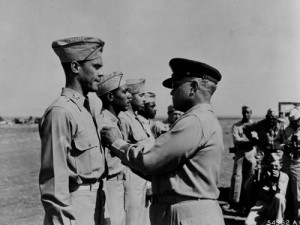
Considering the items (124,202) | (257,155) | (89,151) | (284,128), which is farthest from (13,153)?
(89,151)

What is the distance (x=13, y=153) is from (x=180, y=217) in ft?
62.6

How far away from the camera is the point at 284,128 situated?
27.3ft

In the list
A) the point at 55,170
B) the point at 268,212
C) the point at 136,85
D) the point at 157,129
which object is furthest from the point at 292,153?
the point at 55,170

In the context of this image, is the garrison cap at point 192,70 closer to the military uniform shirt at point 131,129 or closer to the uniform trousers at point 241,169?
the military uniform shirt at point 131,129

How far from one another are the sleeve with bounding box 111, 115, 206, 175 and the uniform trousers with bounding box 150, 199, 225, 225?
305 mm

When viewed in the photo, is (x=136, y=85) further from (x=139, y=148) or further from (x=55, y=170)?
(x=55, y=170)

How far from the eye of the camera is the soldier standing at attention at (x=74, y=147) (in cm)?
273

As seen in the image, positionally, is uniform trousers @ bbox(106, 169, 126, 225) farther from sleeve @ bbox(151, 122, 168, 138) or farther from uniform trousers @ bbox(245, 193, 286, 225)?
sleeve @ bbox(151, 122, 168, 138)

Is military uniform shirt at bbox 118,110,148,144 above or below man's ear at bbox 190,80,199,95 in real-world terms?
below

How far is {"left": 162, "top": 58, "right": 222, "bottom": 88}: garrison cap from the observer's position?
323 cm

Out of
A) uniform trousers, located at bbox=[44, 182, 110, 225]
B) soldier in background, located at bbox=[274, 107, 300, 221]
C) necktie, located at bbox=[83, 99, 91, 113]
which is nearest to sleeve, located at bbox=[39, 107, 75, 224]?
uniform trousers, located at bbox=[44, 182, 110, 225]

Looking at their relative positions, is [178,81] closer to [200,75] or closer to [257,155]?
[200,75]

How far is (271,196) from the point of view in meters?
7.27

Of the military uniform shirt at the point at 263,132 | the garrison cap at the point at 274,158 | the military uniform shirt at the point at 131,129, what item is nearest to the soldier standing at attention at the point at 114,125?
the military uniform shirt at the point at 131,129
